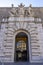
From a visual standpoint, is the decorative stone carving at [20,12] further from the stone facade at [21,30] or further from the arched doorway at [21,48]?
the arched doorway at [21,48]

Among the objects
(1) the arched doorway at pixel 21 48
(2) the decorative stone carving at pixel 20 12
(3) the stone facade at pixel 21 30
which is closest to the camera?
(3) the stone facade at pixel 21 30

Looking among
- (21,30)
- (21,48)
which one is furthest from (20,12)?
(21,48)

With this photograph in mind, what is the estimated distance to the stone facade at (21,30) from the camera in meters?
17.0

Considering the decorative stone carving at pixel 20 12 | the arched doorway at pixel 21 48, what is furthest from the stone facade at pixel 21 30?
the arched doorway at pixel 21 48

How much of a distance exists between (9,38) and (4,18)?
2.80 metres

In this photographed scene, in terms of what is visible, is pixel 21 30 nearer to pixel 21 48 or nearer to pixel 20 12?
pixel 20 12

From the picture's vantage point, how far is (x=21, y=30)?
59.5ft

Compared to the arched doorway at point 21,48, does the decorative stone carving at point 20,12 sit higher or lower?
higher

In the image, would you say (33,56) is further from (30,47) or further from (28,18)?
(28,18)

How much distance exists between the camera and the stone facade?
55.7 feet

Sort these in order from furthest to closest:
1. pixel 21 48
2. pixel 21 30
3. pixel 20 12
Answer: pixel 21 48 < pixel 20 12 < pixel 21 30

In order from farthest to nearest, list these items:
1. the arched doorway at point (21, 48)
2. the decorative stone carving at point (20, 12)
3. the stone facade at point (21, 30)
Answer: the arched doorway at point (21, 48) → the decorative stone carving at point (20, 12) → the stone facade at point (21, 30)

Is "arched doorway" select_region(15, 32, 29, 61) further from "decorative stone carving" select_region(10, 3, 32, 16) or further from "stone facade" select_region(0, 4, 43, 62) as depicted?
"decorative stone carving" select_region(10, 3, 32, 16)

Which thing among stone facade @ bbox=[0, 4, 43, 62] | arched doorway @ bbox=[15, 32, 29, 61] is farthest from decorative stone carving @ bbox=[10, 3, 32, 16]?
arched doorway @ bbox=[15, 32, 29, 61]
